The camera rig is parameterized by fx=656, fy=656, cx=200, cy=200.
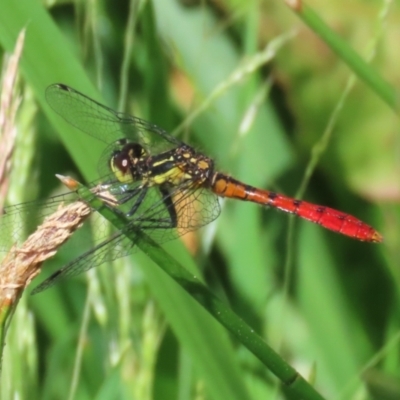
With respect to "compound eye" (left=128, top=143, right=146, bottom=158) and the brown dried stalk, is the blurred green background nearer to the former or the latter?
"compound eye" (left=128, top=143, right=146, bottom=158)

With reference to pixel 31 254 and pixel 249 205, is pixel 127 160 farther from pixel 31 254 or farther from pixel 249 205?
pixel 31 254

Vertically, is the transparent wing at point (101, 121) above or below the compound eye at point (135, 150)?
above

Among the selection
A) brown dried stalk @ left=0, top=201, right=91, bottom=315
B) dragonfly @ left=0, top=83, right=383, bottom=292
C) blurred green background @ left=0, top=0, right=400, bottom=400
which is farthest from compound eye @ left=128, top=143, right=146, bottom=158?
brown dried stalk @ left=0, top=201, right=91, bottom=315

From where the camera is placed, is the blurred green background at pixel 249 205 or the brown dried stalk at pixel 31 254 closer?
the brown dried stalk at pixel 31 254

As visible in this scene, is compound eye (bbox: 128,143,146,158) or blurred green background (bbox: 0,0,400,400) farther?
compound eye (bbox: 128,143,146,158)

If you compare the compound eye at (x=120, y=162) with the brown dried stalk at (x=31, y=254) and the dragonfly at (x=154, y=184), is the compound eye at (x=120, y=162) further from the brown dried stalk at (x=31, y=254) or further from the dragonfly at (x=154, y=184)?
the brown dried stalk at (x=31, y=254)

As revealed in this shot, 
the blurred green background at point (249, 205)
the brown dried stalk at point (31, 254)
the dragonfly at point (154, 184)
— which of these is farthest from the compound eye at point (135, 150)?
the brown dried stalk at point (31, 254)

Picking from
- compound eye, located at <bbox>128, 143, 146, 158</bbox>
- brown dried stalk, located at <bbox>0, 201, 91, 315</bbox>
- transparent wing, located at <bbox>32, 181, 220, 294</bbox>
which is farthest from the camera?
compound eye, located at <bbox>128, 143, 146, 158</bbox>

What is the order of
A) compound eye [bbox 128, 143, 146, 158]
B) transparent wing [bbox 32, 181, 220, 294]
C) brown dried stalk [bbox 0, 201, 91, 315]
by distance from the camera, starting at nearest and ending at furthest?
brown dried stalk [bbox 0, 201, 91, 315] < transparent wing [bbox 32, 181, 220, 294] < compound eye [bbox 128, 143, 146, 158]

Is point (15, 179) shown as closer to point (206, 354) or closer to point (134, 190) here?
point (134, 190)
